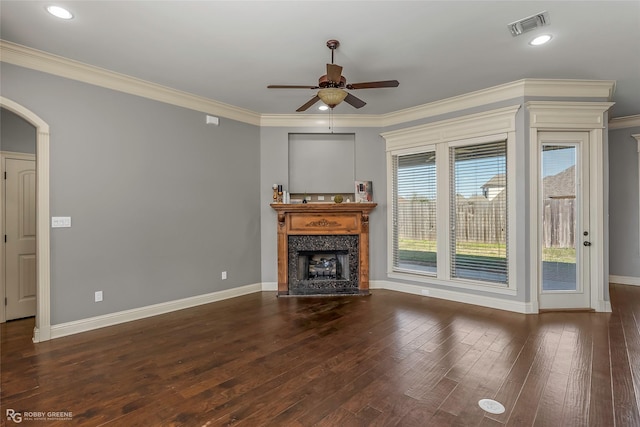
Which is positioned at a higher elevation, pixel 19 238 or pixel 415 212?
pixel 415 212

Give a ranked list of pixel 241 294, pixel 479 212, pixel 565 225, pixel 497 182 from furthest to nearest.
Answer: pixel 241 294 < pixel 479 212 < pixel 497 182 < pixel 565 225

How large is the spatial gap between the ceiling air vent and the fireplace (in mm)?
3428

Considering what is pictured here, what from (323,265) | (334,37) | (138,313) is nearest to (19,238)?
(138,313)

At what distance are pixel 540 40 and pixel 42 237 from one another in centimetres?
548

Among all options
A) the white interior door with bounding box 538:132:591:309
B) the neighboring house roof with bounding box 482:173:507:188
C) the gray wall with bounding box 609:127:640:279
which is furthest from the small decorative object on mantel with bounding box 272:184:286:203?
the gray wall with bounding box 609:127:640:279

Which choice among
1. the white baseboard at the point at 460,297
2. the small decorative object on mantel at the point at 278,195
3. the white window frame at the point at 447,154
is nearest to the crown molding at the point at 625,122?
the white window frame at the point at 447,154

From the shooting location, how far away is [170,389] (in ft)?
7.71

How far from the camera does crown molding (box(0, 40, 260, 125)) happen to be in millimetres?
3121

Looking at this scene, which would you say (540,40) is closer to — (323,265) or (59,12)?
(323,265)

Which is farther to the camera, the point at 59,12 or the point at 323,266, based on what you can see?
the point at 323,266

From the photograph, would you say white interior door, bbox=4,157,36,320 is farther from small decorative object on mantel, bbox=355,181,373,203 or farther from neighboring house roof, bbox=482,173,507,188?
neighboring house roof, bbox=482,173,507,188

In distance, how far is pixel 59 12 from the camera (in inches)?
102

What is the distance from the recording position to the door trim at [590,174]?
4.06 metres

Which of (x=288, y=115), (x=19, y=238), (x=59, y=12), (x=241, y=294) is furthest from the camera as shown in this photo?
(x=288, y=115)
